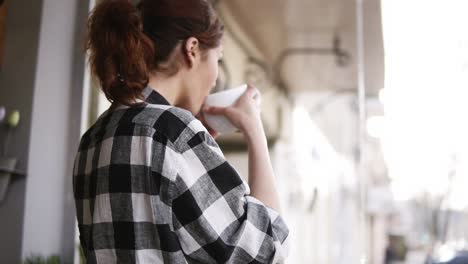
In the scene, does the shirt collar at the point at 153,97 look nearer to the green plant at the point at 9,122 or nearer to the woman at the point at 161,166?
→ the woman at the point at 161,166

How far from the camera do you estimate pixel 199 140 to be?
536 mm

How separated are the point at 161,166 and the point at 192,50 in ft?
0.52

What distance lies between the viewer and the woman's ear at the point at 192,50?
59 cm

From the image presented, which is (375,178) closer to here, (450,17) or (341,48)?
(341,48)

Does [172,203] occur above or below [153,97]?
below

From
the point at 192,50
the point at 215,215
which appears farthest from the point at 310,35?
the point at 215,215

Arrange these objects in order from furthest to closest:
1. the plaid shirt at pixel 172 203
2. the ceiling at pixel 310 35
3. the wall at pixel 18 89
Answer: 1. the ceiling at pixel 310 35
2. the wall at pixel 18 89
3. the plaid shirt at pixel 172 203

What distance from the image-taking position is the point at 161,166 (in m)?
0.51

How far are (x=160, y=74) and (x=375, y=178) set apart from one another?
5.98 ft

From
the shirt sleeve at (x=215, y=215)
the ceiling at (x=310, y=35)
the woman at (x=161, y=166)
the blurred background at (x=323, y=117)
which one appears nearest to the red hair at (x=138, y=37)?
the woman at (x=161, y=166)

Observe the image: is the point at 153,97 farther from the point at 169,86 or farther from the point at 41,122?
the point at 41,122

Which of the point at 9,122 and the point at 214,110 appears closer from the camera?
the point at 214,110

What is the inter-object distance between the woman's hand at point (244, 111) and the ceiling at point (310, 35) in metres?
1.24

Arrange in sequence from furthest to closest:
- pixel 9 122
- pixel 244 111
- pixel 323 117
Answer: pixel 323 117 → pixel 9 122 → pixel 244 111
